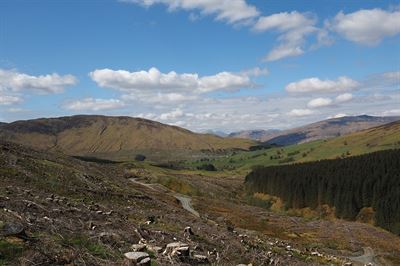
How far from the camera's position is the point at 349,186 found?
14788 cm

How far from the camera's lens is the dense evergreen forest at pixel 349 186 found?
421 ft

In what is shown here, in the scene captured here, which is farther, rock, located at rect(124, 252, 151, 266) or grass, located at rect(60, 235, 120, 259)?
grass, located at rect(60, 235, 120, 259)

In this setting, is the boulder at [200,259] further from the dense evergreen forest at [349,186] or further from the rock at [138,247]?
the dense evergreen forest at [349,186]

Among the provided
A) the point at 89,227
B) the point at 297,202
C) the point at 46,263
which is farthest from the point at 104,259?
the point at 297,202

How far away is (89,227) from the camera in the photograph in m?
22.7

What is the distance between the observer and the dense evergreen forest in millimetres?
128375

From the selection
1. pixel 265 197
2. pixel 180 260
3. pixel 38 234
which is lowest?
pixel 265 197

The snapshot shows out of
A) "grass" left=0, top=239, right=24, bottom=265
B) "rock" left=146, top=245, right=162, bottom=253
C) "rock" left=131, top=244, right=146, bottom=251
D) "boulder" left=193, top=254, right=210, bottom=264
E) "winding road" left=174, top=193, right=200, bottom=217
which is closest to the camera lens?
"grass" left=0, top=239, right=24, bottom=265

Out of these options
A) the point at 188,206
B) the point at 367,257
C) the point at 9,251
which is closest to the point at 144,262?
the point at 9,251

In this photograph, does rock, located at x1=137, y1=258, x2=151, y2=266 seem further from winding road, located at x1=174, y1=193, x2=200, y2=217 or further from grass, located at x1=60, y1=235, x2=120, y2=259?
winding road, located at x1=174, y1=193, x2=200, y2=217

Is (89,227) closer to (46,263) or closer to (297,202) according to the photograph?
(46,263)

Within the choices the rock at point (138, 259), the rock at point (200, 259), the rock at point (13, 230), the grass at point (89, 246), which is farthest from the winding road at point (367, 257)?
the rock at point (13, 230)

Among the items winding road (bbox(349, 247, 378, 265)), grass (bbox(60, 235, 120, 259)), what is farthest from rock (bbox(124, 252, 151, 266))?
winding road (bbox(349, 247, 378, 265))

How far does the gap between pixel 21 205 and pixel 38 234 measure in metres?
6.54
